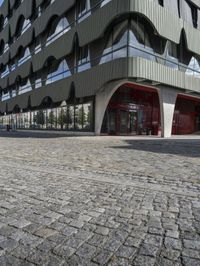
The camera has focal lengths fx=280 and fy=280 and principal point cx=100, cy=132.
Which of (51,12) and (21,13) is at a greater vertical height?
(21,13)

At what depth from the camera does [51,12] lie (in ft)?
101

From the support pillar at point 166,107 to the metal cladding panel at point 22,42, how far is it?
2091 cm

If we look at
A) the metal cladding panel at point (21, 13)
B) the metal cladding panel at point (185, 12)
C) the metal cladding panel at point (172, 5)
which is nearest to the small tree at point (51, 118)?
the metal cladding panel at point (21, 13)

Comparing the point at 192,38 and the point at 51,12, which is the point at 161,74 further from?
the point at 51,12

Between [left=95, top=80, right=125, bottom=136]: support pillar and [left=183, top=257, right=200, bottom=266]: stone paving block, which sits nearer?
[left=183, top=257, right=200, bottom=266]: stone paving block

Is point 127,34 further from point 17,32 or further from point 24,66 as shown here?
point 17,32

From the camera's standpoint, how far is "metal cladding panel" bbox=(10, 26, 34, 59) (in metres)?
37.0

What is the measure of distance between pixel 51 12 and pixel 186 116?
Result: 19741 mm

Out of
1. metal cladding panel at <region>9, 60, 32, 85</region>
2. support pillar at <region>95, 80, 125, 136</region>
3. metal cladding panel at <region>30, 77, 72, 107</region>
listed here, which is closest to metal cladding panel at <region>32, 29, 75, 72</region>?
metal cladding panel at <region>9, 60, 32, 85</region>

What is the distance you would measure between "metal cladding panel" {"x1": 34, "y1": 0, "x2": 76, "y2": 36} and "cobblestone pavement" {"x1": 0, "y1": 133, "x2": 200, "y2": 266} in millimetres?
24429

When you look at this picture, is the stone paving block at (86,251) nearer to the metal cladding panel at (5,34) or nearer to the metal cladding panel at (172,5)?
the metal cladding panel at (172,5)

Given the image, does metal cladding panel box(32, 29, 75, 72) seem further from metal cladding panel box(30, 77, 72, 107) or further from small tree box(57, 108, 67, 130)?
small tree box(57, 108, 67, 130)

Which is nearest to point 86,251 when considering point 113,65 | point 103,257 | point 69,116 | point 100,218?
point 103,257

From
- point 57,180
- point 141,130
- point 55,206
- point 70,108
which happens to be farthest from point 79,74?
point 55,206
